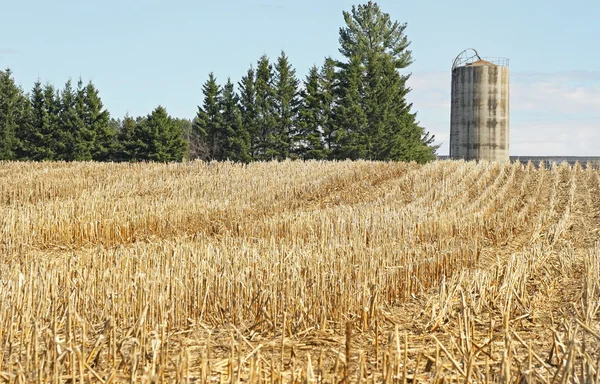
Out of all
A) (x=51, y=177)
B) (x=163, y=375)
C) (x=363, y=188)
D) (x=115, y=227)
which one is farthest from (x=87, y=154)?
(x=163, y=375)

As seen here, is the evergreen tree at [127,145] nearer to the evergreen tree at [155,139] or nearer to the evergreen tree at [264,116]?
the evergreen tree at [155,139]

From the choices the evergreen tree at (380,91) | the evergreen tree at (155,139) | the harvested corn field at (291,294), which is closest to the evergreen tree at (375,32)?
the evergreen tree at (380,91)

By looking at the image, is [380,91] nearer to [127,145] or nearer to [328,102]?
[328,102]

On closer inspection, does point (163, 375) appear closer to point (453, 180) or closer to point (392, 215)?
point (392, 215)

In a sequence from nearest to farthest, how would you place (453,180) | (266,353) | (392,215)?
(266,353) < (392,215) < (453,180)

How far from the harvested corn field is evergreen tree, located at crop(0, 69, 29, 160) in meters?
35.5

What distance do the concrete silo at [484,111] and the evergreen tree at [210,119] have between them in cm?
2166

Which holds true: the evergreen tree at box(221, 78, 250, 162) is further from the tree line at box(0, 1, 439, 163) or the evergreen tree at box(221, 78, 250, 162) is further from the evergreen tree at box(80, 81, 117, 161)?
the evergreen tree at box(80, 81, 117, 161)

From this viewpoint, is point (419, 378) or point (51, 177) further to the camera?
point (51, 177)

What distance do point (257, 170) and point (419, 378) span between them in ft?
77.2

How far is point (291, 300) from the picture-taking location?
7.45 m

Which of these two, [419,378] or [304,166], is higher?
[304,166]

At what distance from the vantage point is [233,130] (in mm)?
55031

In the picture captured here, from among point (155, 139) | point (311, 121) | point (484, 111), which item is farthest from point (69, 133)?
point (484, 111)
